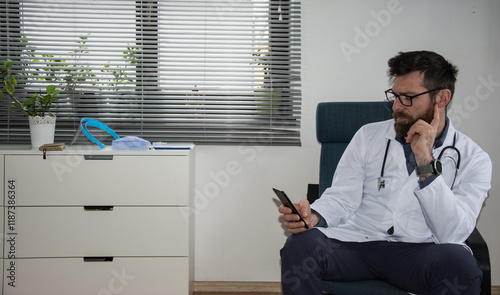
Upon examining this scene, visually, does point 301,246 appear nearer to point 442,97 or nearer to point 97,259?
point 442,97

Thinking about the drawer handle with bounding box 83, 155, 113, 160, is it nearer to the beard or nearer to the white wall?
the white wall

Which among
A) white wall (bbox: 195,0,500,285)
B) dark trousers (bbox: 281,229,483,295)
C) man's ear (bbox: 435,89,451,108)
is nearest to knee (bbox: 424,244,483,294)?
dark trousers (bbox: 281,229,483,295)

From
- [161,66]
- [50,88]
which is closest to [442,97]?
[161,66]

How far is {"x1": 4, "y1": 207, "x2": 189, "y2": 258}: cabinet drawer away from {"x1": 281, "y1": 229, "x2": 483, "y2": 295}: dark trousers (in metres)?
0.84

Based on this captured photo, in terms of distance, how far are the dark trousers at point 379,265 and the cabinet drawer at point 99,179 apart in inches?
33.2

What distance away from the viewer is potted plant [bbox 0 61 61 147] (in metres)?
2.24

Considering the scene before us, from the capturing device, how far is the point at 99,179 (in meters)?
2.07

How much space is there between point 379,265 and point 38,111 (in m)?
1.96

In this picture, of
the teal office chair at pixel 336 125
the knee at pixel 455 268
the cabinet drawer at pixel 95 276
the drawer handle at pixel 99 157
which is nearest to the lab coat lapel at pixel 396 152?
the teal office chair at pixel 336 125

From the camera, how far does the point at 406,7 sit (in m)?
2.45

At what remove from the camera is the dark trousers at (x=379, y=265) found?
1312 millimetres

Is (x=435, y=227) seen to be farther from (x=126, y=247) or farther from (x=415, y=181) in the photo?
(x=126, y=247)

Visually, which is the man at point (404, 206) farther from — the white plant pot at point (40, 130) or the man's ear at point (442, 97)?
the white plant pot at point (40, 130)

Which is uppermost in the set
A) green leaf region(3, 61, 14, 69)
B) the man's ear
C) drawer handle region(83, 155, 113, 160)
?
green leaf region(3, 61, 14, 69)
